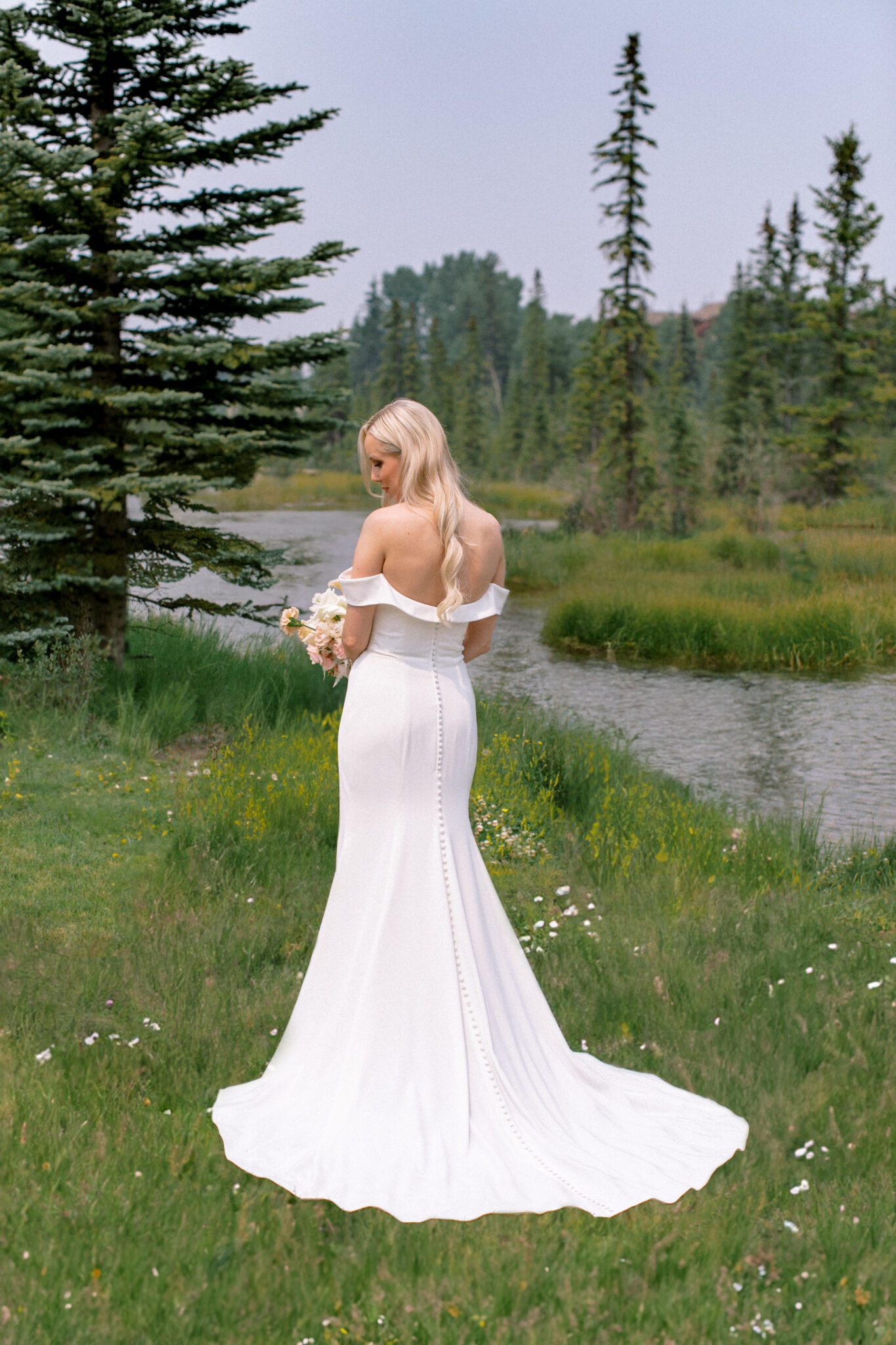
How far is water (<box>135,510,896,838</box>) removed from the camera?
1177cm

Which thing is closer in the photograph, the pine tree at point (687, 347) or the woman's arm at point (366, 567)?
the woman's arm at point (366, 567)

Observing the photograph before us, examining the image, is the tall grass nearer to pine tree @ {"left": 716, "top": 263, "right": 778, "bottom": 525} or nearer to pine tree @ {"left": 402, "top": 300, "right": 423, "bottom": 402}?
pine tree @ {"left": 716, "top": 263, "right": 778, "bottom": 525}

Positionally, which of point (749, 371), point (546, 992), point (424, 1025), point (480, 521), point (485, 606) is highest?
point (749, 371)

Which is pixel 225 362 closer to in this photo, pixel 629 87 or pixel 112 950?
pixel 112 950

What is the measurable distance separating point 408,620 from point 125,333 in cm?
813

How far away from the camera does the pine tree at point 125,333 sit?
10383mm

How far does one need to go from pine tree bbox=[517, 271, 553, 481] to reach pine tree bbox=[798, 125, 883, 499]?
3004 cm

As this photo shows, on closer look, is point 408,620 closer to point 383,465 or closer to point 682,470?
point 383,465

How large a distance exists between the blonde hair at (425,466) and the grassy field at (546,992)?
207cm

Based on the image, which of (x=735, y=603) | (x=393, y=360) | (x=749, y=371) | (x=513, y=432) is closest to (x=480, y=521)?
(x=735, y=603)

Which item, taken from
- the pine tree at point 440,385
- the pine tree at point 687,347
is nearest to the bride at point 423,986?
the pine tree at point 440,385

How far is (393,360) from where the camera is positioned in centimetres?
7231

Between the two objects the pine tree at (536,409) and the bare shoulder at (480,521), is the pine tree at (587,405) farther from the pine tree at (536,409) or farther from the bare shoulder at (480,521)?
the bare shoulder at (480,521)

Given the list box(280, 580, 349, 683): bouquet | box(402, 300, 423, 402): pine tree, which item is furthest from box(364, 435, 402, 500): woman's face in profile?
box(402, 300, 423, 402): pine tree
